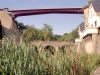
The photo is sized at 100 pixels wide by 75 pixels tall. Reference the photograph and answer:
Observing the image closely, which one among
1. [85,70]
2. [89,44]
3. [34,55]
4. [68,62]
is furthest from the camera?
A: [89,44]

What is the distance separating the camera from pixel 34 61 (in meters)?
10.8

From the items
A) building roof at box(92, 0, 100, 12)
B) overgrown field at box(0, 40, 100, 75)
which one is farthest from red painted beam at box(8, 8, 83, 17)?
overgrown field at box(0, 40, 100, 75)

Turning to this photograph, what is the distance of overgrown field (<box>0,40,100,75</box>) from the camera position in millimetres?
10109

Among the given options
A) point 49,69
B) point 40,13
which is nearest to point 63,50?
point 49,69

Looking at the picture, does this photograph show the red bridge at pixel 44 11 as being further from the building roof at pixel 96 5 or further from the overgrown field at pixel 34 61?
the overgrown field at pixel 34 61

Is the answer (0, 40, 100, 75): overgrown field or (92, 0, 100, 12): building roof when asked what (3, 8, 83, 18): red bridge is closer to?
(92, 0, 100, 12): building roof

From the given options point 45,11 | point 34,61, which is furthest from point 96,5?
point 34,61

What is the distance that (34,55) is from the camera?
11.3 metres

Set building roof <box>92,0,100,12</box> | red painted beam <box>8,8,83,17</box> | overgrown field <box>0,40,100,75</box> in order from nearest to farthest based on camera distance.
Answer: overgrown field <box>0,40,100,75</box>, building roof <box>92,0,100,12</box>, red painted beam <box>8,8,83,17</box>

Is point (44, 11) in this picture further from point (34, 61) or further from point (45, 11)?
point (34, 61)

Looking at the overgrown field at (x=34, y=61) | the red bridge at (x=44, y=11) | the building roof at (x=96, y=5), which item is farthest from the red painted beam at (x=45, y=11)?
the overgrown field at (x=34, y=61)

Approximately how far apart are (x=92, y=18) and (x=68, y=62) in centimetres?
3165

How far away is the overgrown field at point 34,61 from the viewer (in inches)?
398

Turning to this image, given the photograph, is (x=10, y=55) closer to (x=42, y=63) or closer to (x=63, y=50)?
(x=42, y=63)
